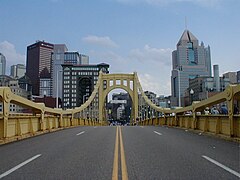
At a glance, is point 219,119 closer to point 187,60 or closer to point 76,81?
point 187,60

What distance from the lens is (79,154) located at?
29.2 feet

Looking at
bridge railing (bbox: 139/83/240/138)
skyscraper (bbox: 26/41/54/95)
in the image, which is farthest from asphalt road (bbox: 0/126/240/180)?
skyscraper (bbox: 26/41/54/95)

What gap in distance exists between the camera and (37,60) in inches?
7185

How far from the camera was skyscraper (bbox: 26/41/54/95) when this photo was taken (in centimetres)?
17762

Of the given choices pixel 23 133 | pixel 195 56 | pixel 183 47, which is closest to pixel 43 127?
pixel 23 133

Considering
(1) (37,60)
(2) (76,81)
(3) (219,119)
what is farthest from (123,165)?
(1) (37,60)

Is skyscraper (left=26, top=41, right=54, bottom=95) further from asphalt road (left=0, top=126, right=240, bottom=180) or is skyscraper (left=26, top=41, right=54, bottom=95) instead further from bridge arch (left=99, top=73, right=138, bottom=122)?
asphalt road (left=0, top=126, right=240, bottom=180)

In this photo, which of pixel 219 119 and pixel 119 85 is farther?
pixel 119 85

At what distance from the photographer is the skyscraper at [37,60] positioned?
17762cm

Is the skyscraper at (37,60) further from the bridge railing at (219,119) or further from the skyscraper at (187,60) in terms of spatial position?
the bridge railing at (219,119)

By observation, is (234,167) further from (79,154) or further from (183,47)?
(183,47)

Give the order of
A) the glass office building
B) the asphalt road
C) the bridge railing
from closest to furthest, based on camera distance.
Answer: the asphalt road, the bridge railing, the glass office building

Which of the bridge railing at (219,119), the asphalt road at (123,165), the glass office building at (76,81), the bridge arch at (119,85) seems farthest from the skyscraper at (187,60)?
the glass office building at (76,81)

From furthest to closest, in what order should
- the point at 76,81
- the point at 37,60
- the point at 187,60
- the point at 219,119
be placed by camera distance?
the point at 37,60 → the point at 76,81 → the point at 187,60 → the point at 219,119
